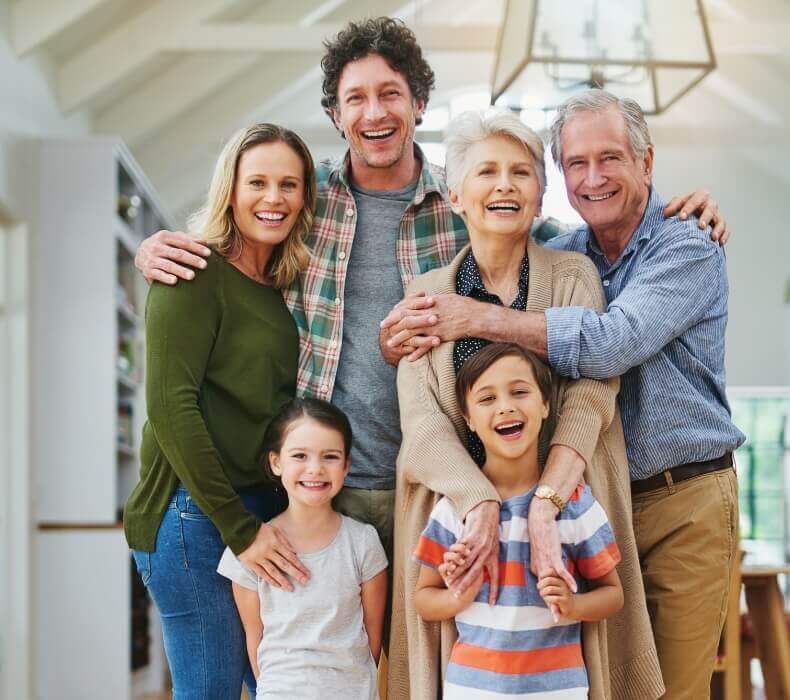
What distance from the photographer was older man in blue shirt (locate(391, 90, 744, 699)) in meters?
1.99

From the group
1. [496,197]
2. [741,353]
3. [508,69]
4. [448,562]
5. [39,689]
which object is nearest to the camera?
[448,562]

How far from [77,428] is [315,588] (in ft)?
12.5

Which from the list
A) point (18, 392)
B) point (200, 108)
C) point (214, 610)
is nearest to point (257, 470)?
point (214, 610)

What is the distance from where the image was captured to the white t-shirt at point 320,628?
2.04m

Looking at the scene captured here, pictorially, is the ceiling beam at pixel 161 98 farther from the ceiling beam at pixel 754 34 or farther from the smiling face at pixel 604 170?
the smiling face at pixel 604 170

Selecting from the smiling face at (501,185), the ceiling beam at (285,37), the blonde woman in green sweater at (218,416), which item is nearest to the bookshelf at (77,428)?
the ceiling beam at (285,37)

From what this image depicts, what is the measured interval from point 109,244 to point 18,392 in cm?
91

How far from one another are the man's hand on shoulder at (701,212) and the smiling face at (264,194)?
2.58ft

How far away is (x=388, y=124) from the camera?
2373 millimetres

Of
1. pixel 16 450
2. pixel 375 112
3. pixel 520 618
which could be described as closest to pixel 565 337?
pixel 520 618

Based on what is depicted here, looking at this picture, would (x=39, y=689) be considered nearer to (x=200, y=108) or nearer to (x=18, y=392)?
(x=18, y=392)

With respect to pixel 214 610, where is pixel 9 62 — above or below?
above

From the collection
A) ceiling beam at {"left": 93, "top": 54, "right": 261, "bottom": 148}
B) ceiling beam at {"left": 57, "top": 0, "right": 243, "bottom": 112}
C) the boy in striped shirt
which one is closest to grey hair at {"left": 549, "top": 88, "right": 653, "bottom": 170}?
the boy in striped shirt

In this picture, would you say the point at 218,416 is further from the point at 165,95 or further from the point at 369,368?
the point at 165,95
